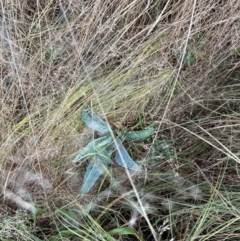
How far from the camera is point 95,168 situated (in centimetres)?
127

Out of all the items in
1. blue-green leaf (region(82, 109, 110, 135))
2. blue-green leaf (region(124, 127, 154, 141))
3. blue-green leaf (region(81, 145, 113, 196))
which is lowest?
blue-green leaf (region(81, 145, 113, 196))

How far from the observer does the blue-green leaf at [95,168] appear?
1.27 meters

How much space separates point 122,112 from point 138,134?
0.08m

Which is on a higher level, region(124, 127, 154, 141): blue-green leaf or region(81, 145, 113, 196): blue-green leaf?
region(124, 127, 154, 141): blue-green leaf

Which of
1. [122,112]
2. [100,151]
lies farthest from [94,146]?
[122,112]

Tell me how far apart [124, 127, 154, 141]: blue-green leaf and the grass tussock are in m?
0.02

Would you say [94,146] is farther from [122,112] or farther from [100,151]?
[122,112]

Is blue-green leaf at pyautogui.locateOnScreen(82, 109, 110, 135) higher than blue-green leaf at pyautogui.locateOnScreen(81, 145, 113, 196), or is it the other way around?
blue-green leaf at pyautogui.locateOnScreen(82, 109, 110, 135)

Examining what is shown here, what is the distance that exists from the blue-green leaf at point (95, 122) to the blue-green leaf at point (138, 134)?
6 centimetres

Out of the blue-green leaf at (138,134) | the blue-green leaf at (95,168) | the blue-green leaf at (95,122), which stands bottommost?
the blue-green leaf at (95,168)

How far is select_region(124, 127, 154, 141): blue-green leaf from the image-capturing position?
1291 millimetres

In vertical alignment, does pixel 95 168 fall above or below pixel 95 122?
below

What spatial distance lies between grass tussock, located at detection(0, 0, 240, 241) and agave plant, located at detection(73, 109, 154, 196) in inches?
1.1

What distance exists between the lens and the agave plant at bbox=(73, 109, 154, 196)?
1269 millimetres
